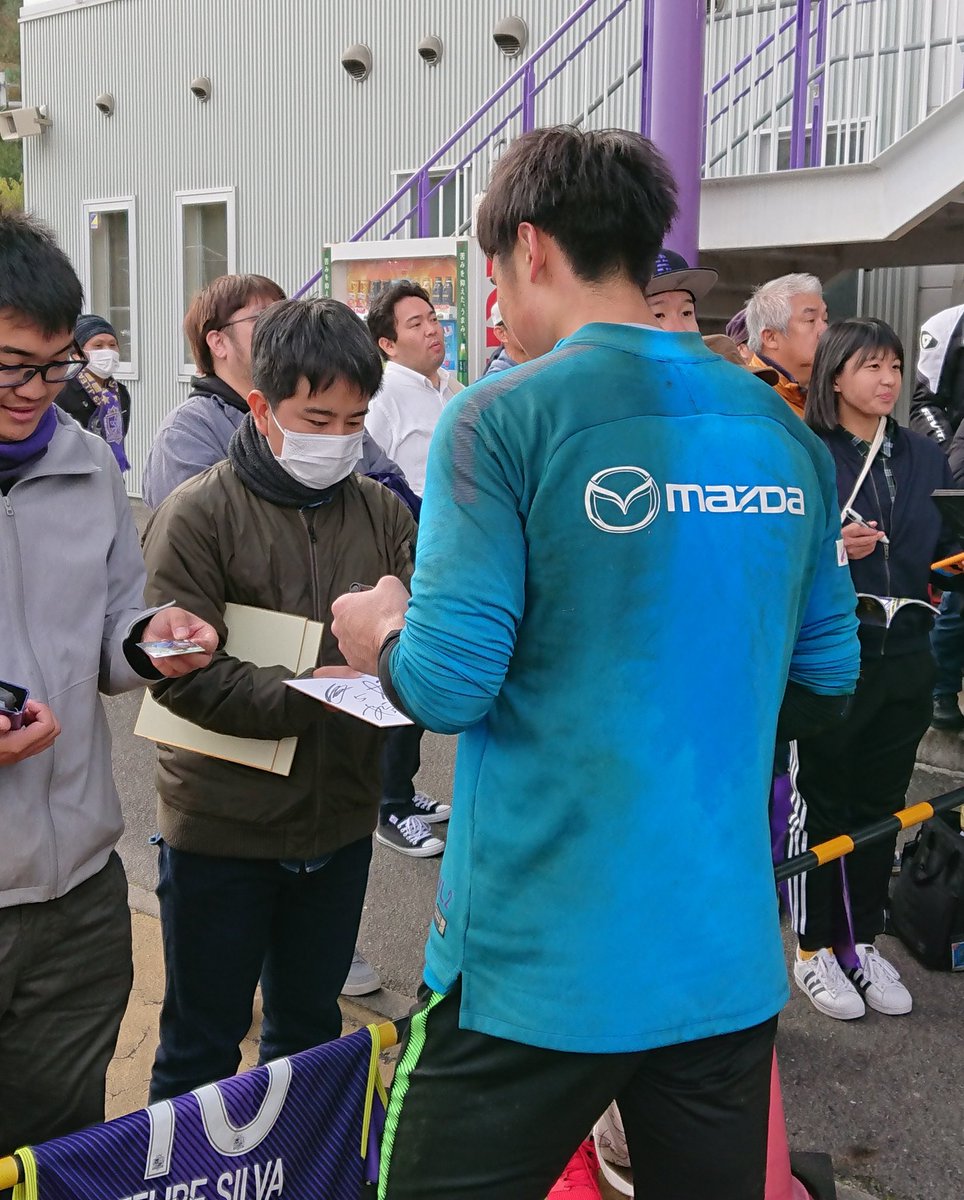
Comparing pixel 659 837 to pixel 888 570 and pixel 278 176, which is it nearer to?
pixel 888 570

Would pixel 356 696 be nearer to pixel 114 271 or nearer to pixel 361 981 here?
pixel 361 981

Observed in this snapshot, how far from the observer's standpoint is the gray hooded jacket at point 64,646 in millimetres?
1948

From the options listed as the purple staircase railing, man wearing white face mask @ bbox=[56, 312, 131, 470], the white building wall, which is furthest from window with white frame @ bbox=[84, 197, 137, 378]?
man wearing white face mask @ bbox=[56, 312, 131, 470]

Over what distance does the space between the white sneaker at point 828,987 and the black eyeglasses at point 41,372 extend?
287 cm

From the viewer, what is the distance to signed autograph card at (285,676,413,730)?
6.72 ft

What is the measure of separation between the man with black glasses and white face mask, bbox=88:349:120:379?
513cm

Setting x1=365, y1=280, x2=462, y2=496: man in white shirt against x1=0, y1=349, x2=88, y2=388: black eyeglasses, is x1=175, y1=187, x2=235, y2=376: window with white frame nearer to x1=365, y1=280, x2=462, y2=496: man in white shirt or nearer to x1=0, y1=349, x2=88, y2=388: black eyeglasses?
x1=365, y1=280, x2=462, y2=496: man in white shirt

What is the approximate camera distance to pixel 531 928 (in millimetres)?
1499

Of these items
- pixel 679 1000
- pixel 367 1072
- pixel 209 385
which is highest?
pixel 209 385

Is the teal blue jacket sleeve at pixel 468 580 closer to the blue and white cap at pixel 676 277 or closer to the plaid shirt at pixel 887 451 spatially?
the blue and white cap at pixel 676 277

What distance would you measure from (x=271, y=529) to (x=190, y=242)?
12.5 m

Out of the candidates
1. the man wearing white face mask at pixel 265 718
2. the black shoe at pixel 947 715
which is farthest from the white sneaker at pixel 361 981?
the black shoe at pixel 947 715

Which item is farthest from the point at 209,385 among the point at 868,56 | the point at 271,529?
the point at 868,56

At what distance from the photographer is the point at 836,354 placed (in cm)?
369
